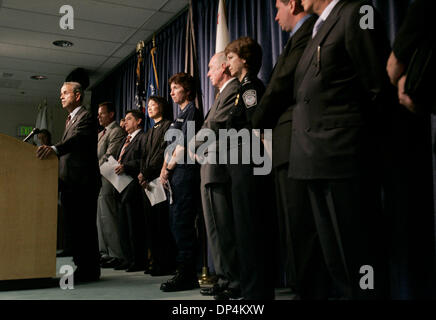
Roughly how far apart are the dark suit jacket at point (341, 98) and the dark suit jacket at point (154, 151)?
6.12ft

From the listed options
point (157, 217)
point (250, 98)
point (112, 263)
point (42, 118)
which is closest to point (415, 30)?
point (250, 98)

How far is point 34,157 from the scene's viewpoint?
272 cm

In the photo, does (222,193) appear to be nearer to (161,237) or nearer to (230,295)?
(230,295)

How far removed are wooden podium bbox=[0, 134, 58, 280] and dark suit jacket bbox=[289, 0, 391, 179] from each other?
6.08ft

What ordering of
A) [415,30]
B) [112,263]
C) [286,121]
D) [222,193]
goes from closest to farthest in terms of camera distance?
[415,30] < [286,121] < [222,193] < [112,263]

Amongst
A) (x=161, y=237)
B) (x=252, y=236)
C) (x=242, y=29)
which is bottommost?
(x=161, y=237)

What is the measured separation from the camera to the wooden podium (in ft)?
8.53

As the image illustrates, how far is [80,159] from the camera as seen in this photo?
9.80ft

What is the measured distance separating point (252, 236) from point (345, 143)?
2.47 ft

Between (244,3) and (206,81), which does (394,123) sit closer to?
(244,3)

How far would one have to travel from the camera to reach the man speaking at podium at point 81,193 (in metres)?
2.94

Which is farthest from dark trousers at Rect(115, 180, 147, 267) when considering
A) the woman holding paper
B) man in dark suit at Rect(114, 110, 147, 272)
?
the woman holding paper
